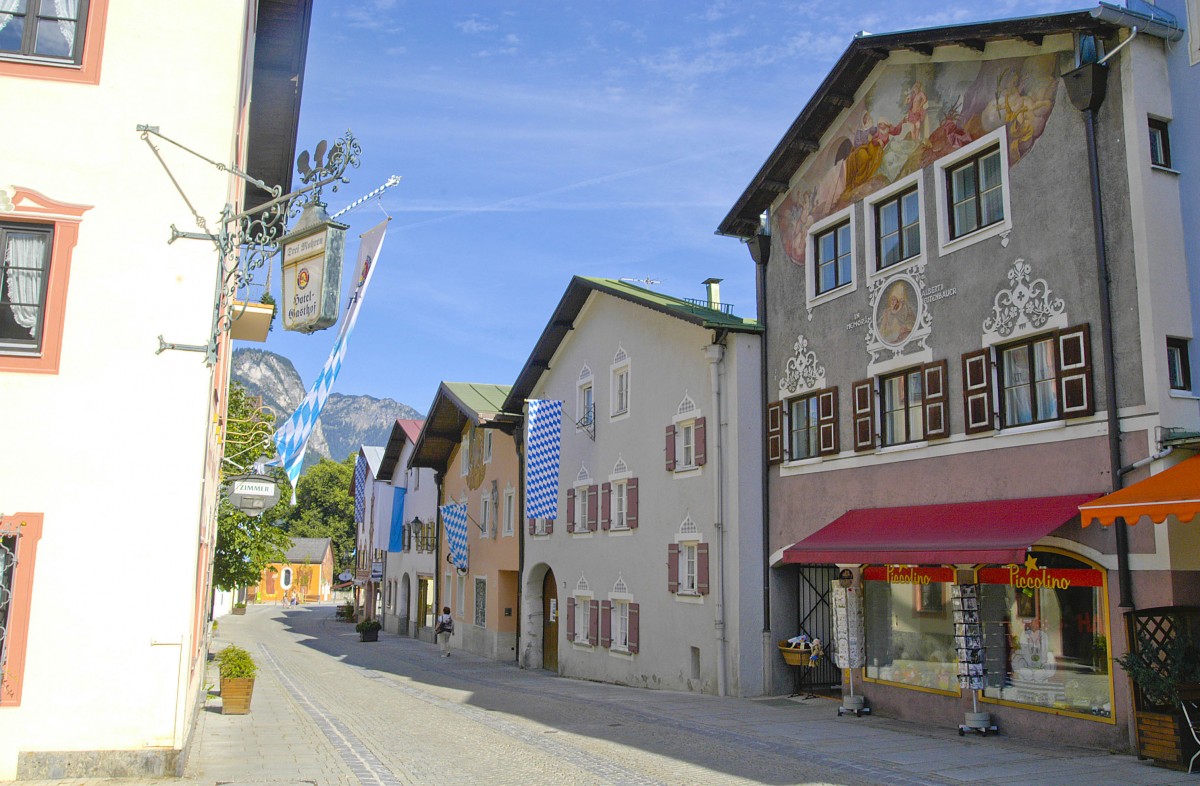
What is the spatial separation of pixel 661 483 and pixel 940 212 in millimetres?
9679

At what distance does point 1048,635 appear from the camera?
13.9 meters

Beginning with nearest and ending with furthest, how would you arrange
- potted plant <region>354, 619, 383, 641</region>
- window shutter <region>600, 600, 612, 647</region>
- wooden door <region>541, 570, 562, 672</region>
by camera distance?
1. window shutter <region>600, 600, 612, 647</region>
2. wooden door <region>541, 570, 562, 672</region>
3. potted plant <region>354, 619, 383, 641</region>

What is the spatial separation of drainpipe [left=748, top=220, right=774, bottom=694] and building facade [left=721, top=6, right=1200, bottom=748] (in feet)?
0.64

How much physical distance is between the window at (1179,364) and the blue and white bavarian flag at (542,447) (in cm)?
1841

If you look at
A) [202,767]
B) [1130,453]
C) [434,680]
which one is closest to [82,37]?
[202,767]

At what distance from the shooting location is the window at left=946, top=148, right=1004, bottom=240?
15188 mm

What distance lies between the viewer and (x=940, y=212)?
16.1m

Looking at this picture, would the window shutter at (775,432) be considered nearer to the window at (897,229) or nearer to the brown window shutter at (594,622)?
the window at (897,229)

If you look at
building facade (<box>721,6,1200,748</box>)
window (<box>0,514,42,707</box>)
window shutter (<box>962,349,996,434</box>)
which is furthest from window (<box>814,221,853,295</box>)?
window (<box>0,514,42,707</box>)

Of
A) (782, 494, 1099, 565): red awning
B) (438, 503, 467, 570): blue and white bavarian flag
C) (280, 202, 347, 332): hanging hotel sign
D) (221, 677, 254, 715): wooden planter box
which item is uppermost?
(280, 202, 347, 332): hanging hotel sign

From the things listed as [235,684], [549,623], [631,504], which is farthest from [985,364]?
[549,623]

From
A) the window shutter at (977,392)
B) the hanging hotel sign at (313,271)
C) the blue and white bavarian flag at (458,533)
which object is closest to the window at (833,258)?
the window shutter at (977,392)

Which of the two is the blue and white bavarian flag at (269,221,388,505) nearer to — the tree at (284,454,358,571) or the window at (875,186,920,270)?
the window at (875,186,920,270)

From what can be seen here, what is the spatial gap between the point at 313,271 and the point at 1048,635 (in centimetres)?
1044
